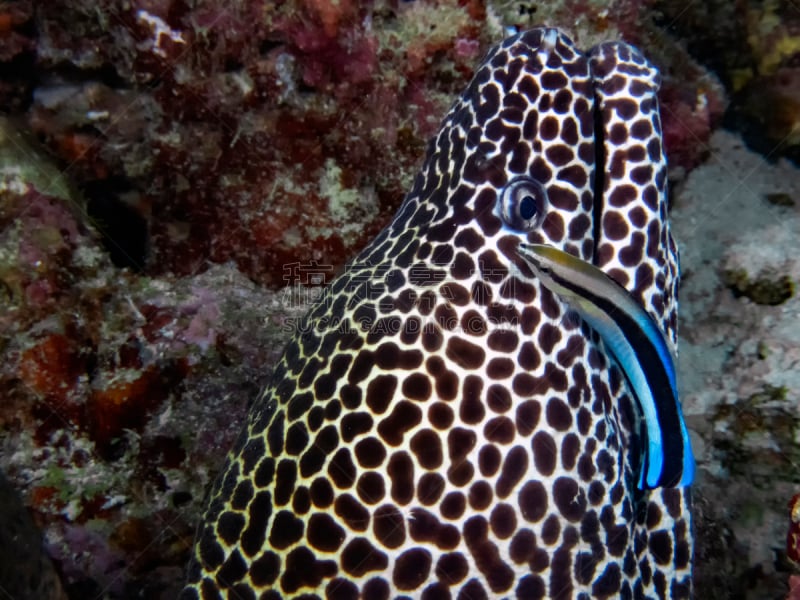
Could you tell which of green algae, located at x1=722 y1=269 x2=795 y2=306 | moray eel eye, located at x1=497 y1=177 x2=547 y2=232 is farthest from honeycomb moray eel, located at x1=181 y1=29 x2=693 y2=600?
green algae, located at x1=722 y1=269 x2=795 y2=306

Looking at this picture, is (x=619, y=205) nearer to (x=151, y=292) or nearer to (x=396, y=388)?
(x=396, y=388)

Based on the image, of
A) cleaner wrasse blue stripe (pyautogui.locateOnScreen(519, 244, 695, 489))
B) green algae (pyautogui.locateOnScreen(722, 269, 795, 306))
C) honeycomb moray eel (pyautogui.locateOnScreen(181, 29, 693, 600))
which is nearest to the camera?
cleaner wrasse blue stripe (pyautogui.locateOnScreen(519, 244, 695, 489))

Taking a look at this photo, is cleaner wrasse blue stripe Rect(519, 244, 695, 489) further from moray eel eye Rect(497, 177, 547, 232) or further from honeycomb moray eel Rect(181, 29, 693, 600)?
moray eel eye Rect(497, 177, 547, 232)

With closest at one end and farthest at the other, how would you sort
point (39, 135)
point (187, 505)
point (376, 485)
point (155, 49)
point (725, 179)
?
1. point (376, 485)
2. point (187, 505)
3. point (155, 49)
4. point (39, 135)
5. point (725, 179)

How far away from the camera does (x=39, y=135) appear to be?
13.5 feet

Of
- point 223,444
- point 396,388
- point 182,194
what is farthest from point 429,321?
point 182,194

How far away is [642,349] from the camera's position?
1.82 m

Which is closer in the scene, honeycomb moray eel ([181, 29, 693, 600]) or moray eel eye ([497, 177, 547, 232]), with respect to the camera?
honeycomb moray eel ([181, 29, 693, 600])

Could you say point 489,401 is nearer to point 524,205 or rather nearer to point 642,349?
point 642,349

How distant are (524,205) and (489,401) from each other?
752 millimetres

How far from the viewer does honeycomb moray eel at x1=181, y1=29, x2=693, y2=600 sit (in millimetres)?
1928

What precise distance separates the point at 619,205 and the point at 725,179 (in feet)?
10.3

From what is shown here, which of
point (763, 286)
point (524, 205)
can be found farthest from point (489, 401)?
point (763, 286)

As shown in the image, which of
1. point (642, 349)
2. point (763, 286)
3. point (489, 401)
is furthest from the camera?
point (763, 286)
